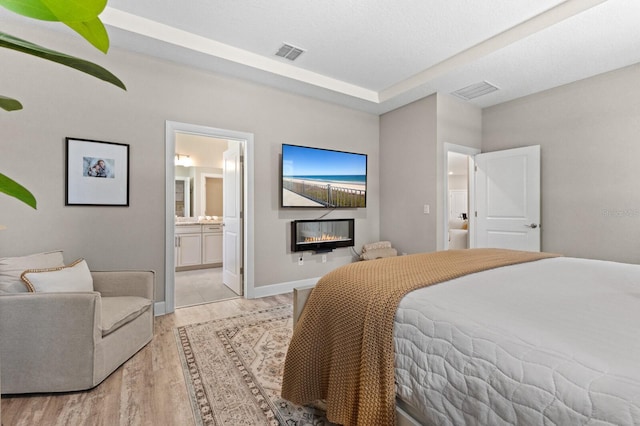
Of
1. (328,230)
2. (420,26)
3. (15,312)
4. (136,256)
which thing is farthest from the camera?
(328,230)

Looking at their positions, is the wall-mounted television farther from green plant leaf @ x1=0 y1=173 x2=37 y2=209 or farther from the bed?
green plant leaf @ x1=0 y1=173 x2=37 y2=209

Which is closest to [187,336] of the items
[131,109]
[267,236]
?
[267,236]

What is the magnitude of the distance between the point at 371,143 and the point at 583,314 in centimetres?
403

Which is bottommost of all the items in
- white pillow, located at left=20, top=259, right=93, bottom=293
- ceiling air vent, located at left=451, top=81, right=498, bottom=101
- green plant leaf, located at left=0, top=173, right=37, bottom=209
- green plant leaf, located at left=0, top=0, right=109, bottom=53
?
white pillow, located at left=20, top=259, right=93, bottom=293

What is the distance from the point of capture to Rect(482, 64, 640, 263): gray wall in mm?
3289

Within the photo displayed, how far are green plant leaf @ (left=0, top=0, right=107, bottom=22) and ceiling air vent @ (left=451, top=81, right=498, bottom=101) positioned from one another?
4.29m

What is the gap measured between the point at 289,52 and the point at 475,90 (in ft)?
7.99

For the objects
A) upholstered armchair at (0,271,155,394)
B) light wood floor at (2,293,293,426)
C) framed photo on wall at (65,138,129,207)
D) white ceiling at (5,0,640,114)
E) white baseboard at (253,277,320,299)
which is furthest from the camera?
white baseboard at (253,277,320,299)

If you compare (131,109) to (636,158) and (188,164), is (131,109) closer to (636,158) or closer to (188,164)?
(188,164)

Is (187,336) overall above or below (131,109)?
below

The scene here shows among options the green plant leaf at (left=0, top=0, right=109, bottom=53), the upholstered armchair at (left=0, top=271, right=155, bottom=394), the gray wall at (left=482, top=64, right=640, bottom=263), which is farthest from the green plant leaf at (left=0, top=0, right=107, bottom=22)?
the gray wall at (left=482, top=64, right=640, bottom=263)

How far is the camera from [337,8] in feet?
8.40

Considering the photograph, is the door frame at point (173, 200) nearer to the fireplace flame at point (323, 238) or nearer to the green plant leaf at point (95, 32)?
the fireplace flame at point (323, 238)

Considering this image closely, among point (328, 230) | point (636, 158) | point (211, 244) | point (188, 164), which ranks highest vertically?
point (188, 164)
